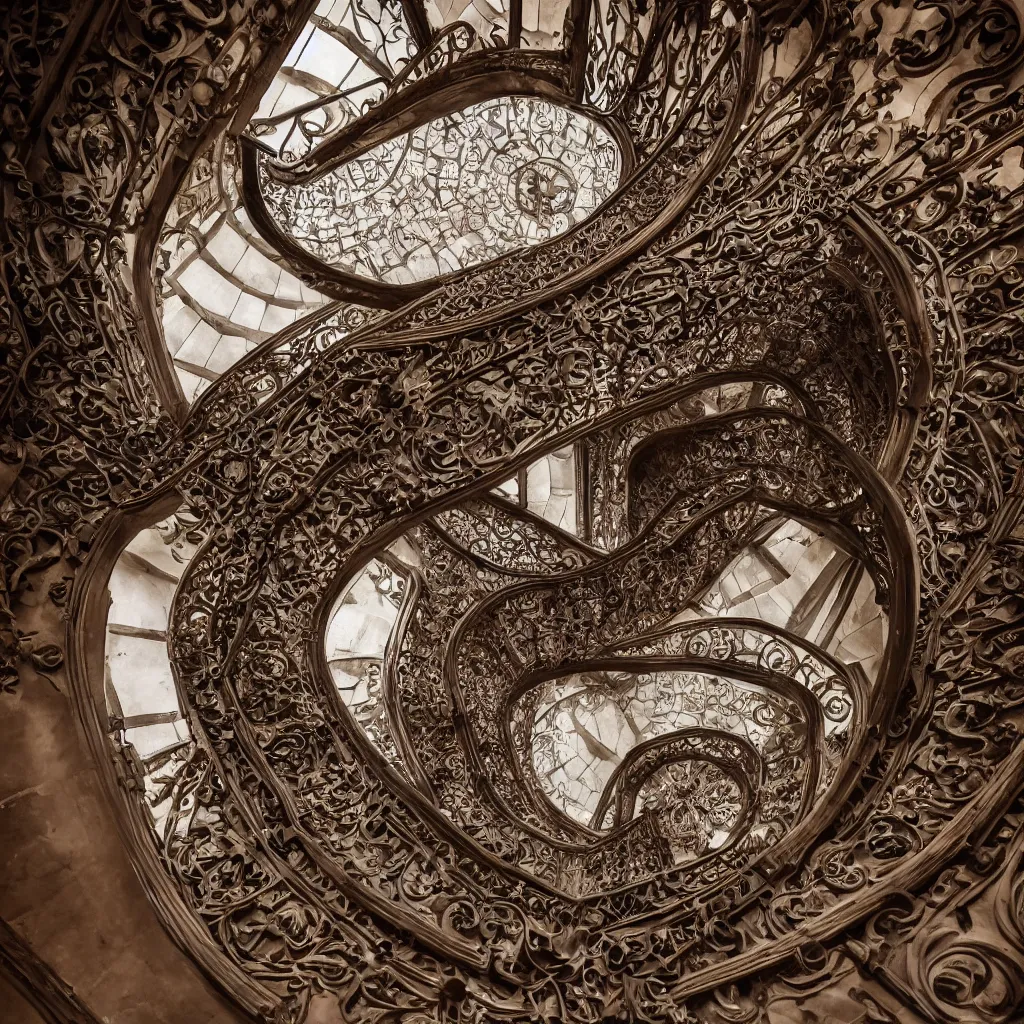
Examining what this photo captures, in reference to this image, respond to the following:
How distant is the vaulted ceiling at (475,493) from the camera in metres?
2.96

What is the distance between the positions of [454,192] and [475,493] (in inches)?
151

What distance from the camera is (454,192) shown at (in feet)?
24.0

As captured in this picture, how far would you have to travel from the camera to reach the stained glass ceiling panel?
6.94 metres

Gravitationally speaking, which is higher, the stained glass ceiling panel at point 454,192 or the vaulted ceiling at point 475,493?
the stained glass ceiling panel at point 454,192

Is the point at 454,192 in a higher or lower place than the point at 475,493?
higher

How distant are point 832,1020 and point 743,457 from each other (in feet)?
16.3

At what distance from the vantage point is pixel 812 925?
2.91 metres

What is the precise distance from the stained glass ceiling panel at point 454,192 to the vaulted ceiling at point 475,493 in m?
0.04

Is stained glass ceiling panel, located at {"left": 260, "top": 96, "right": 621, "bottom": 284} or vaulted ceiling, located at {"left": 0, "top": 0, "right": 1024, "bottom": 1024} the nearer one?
vaulted ceiling, located at {"left": 0, "top": 0, "right": 1024, "bottom": 1024}

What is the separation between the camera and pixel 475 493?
436 centimetres

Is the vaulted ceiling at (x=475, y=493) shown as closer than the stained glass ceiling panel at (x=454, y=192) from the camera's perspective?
Yes

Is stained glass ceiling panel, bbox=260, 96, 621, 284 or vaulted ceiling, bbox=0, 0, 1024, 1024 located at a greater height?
stained glass ceiling panel, bbox=260, 96, 621, 284

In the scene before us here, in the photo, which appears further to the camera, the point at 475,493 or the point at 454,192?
the point at 454,192

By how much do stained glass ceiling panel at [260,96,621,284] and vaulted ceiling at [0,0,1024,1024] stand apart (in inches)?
1.5
